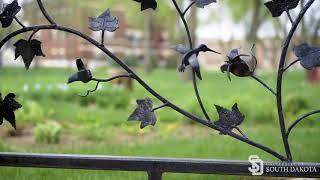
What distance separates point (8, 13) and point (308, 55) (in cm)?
64

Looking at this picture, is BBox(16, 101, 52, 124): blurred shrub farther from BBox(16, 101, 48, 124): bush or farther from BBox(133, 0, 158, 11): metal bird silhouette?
BBox(133, 0, 158, 11): metal bird silhouette

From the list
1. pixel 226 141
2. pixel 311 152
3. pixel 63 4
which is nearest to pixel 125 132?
pixel 226 141

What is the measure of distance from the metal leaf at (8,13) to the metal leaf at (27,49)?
49 millimetres

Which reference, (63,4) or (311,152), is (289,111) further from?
(63,4)

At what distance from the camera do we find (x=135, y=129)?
12.8ft

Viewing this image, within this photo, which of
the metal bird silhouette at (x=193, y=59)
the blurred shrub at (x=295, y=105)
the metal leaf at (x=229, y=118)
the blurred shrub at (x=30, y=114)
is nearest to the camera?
the metal bird silhouette at (x=193, y=59)

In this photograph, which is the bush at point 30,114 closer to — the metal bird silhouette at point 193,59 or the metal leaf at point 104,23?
the metal leaf at point 104,23

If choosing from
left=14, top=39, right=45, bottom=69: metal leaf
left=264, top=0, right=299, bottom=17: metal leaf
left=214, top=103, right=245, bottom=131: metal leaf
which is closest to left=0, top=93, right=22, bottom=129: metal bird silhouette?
left=14, top=39, right=45, bottom=69: metal leaf

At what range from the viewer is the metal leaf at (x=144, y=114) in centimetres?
89

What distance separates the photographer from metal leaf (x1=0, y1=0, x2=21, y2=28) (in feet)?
3.04

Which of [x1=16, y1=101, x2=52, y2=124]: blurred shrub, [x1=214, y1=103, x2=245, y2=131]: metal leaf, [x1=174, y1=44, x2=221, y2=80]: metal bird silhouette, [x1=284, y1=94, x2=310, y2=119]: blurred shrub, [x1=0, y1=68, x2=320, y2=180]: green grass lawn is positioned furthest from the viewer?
[x1=284, y1=94, x2=310, y2=119]: blurred shrub

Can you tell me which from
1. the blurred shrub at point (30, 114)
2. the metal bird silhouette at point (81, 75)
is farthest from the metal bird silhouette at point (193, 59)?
the blurred shrub at point (30, 114)

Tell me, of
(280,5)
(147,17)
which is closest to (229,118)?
(280,5)

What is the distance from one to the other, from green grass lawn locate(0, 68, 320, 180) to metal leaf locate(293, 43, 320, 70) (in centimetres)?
64
